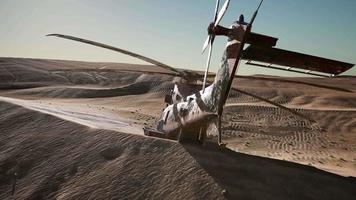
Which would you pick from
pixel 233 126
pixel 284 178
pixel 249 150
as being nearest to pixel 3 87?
pixel 233 126

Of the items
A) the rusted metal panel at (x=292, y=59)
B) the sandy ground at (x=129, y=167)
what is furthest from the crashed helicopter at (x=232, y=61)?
the sandy ground at (x=129, y=167)

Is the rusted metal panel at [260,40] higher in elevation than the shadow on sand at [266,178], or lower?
higher

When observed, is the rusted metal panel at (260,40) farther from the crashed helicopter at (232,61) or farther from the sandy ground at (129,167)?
the sandy ground at (129,167)

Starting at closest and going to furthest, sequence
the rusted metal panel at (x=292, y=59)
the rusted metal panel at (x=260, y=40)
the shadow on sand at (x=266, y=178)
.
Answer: the rusted metal panel at (x=260, y=40), the rusted metal panel at (x=292, y=59), the shadow on sand at (x=266, y=178)

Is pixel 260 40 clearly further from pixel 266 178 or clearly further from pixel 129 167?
pixel 129 167

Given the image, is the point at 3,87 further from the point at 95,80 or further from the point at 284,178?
the point at 284,178

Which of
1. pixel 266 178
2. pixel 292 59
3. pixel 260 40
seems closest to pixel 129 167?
pixel 266 178

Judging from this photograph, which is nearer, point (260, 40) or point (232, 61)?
point (260, 40)

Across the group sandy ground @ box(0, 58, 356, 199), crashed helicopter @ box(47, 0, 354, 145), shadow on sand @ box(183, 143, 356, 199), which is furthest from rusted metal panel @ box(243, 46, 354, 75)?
shadow on sand @ box(183, 143, 356, 199)

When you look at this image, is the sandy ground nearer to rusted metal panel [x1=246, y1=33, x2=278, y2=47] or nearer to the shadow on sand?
the shadow on sand
